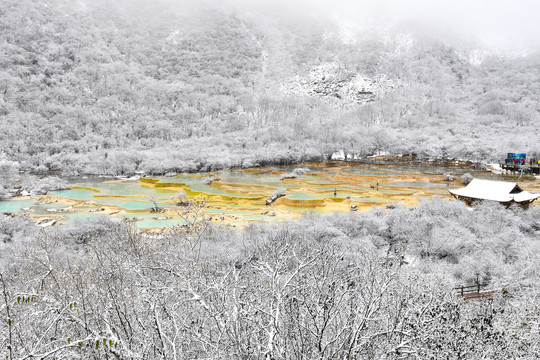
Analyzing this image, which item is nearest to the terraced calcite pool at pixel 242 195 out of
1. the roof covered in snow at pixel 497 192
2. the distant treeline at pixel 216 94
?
the roof covered in snow at pixel 497 192

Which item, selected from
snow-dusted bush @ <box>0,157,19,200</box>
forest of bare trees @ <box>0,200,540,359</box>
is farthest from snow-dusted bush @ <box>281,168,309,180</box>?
snow-dusted bush @ <box>0,157,19,200</box>

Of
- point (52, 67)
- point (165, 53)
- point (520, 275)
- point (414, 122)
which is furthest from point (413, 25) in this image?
point (520, 275)

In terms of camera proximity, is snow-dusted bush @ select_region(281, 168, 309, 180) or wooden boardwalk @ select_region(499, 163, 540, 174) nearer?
snow-dusted bush @ select_region(281, 168, 309, 180)

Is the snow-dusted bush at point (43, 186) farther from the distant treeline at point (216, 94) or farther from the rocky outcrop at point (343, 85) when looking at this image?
the rocky outcrop at point (343, 85)

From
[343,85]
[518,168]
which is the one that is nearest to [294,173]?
[518,168]

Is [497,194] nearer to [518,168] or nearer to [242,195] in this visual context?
[242,195]

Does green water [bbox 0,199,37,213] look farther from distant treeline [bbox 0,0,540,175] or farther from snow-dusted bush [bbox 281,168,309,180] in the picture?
snow-dusted bush [bbox 281,168,309,180]

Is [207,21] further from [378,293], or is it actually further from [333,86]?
[378,293]
